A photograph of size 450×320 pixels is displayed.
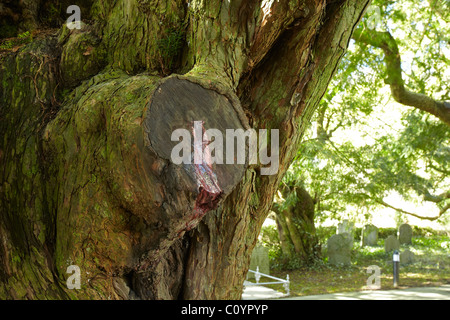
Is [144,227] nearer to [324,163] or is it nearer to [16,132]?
[16,132]

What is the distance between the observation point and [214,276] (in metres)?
2.91

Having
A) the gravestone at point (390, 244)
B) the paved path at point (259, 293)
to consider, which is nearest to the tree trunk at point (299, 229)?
the gravestone at point (390, 244)

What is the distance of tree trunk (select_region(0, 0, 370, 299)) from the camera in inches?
84.7

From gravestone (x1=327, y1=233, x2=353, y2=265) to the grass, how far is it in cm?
28

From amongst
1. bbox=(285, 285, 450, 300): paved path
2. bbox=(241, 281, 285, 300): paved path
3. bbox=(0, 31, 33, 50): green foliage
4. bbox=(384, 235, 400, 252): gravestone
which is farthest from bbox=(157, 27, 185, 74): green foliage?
bbox=(384, 235, 400, 252): gravestone

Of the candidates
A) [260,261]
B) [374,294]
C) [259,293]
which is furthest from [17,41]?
[260,261]

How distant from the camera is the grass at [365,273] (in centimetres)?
1057

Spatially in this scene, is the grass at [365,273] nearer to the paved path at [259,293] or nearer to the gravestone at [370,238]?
the paved path at [259,293]

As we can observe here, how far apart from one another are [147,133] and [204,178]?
364mm

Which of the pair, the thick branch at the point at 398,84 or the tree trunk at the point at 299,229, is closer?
the thick branch at the point at 398,84

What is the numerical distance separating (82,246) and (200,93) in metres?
1.12

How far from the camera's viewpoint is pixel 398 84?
8891 millimetres

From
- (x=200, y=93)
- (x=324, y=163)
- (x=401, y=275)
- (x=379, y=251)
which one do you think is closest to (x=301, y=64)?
(x=200, y=93)

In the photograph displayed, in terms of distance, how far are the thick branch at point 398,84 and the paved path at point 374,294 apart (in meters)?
3.83
